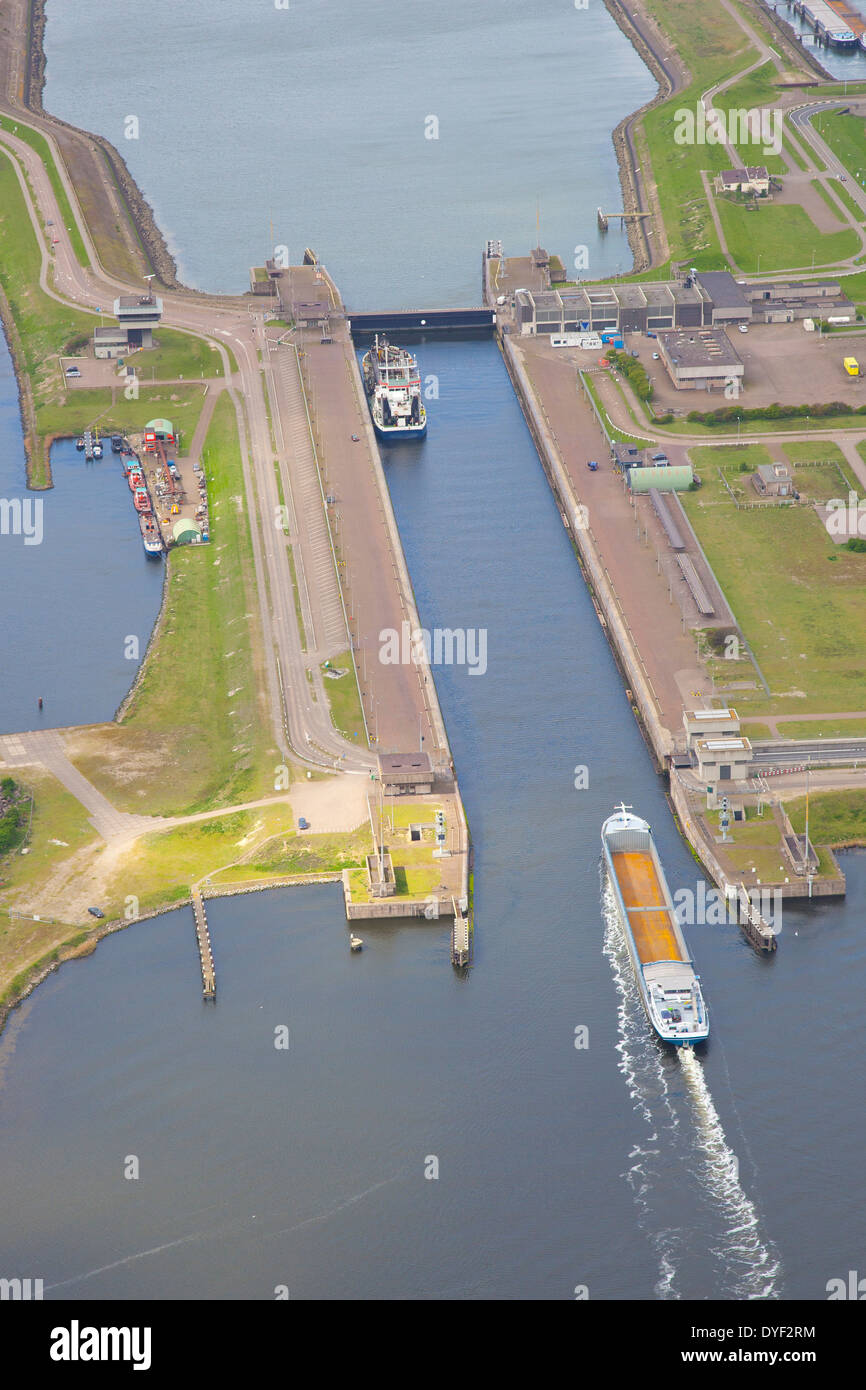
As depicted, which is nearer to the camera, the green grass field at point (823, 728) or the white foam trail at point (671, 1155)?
the white foam trail at point (671, 1155)

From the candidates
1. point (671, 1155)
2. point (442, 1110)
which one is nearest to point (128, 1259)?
point (442, 1110)

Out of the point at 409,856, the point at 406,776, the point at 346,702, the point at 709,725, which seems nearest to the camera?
the point at 409,856

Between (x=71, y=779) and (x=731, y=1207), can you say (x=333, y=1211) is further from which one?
(x=71, y=779)

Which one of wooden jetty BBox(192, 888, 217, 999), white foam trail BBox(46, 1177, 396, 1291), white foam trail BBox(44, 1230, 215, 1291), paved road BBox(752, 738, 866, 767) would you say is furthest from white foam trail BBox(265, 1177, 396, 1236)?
paved road BBox(752, 738, 866, 767)

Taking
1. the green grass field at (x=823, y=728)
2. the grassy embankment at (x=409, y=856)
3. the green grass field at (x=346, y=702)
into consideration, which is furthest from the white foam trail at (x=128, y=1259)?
the green grass field at (x=823, y=728)

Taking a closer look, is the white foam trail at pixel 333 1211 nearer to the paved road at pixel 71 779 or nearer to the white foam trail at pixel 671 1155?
the white foam trail at pixel 671 1155

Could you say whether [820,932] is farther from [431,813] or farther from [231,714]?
[231,714]
